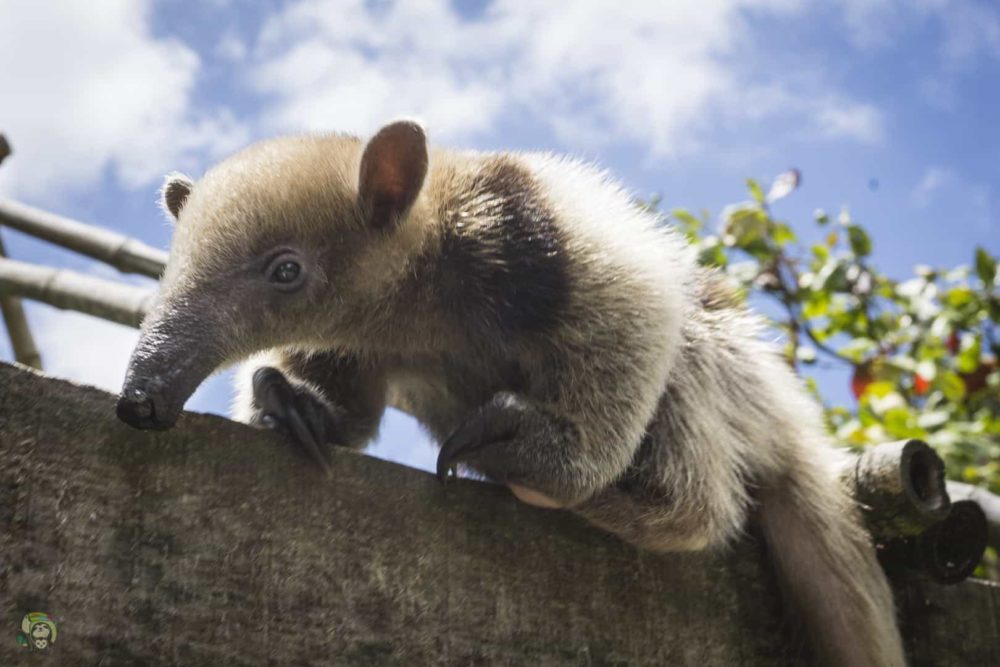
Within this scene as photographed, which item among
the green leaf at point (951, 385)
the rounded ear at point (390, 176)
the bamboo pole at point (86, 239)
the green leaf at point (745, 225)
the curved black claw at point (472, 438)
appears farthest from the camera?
the green leaf at point (745, 225)

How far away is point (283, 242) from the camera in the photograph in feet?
8.98

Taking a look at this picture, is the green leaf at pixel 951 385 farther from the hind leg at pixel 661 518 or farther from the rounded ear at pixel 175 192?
the rounded ear at pixel 175 192

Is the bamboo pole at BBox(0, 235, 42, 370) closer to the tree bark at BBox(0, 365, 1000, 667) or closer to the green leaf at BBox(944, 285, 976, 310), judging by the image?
the tree bark at BBox(0, 365, 1000, 667)

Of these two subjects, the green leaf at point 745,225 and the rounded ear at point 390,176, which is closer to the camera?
the rounded ear at point 390,176

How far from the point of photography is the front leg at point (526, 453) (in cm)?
248

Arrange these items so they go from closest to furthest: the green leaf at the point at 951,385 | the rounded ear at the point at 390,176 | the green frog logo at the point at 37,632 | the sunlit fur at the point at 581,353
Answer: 1. the green frog logo at the point at 37,632
2. the sunlit fur at the point at 581,353
3. the rounded ear at the point at 390,176
4. the green leaf at the point at 951,385

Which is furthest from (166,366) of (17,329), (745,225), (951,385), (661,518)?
(951,385)

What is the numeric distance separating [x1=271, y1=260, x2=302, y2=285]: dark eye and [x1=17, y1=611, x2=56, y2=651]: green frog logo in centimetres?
108

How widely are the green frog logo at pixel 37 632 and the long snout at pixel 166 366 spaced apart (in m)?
0.35

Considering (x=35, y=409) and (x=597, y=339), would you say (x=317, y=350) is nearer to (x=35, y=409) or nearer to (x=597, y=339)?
(x=597, y=339)

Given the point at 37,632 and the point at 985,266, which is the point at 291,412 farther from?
the point at 985,266

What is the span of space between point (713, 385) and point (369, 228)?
39.9 inches

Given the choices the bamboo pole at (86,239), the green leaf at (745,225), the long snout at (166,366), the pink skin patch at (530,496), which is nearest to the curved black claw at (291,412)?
the long snout at (166,366)

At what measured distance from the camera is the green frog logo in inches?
71.1
